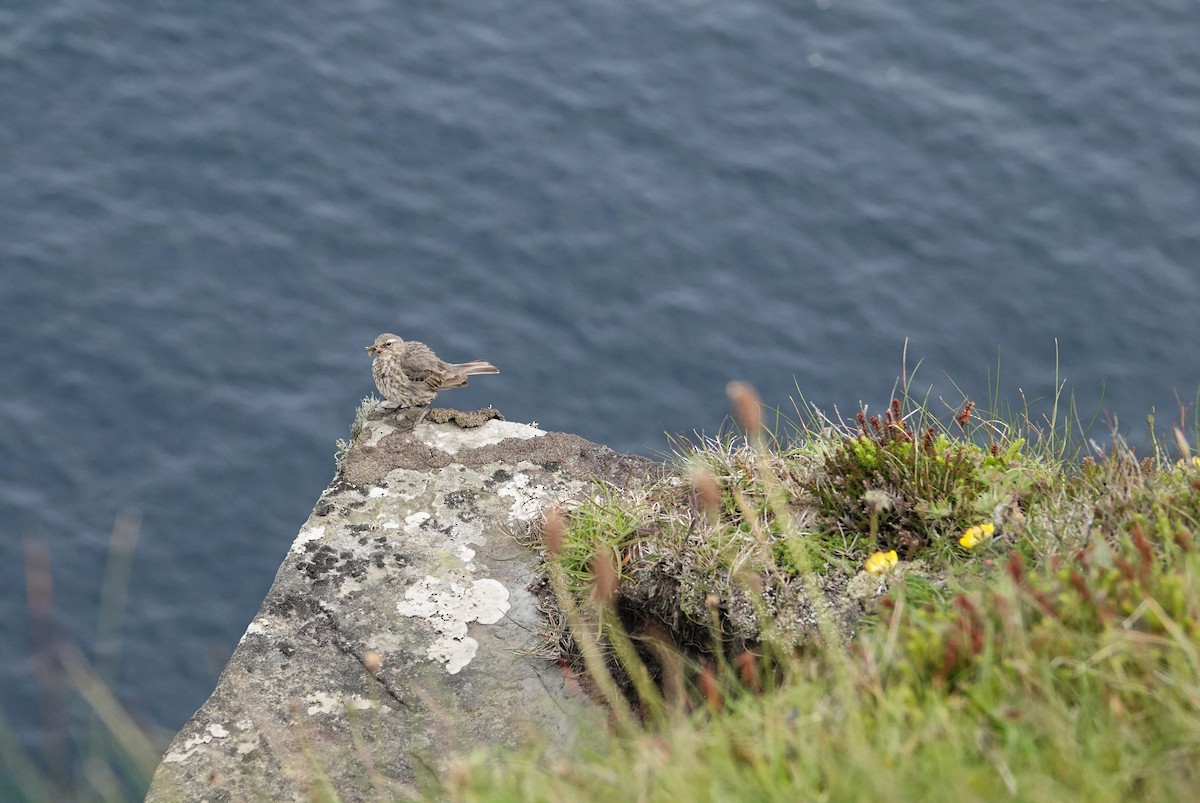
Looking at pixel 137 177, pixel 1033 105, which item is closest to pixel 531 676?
pixel 137 177

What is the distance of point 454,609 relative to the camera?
20.6 ft

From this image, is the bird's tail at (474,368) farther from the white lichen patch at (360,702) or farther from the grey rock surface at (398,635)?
the white lichen patch at (360,702)

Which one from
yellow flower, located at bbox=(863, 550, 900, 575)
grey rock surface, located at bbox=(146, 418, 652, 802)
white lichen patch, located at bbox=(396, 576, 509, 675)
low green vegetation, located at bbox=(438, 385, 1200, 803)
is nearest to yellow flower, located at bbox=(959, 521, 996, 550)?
low green vegetation, located at bbox=(438, 385, 1200, 803)

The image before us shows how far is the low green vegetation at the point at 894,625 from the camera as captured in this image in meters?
3.46

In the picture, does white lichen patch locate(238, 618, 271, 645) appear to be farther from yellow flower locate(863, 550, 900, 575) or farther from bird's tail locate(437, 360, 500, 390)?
yellow flower locate(863, 550, 900, 575)

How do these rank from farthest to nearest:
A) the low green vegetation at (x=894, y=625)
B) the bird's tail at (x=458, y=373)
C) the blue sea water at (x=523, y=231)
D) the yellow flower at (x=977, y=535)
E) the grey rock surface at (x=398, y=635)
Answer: the blue sea water at (x=523, y=231), the bird's tail at (x=458, y=373), the grey rock surface at (x=398, y=635), the yellow flower at (x=977, y=535), the low green vegetation at (x=894, y=625)

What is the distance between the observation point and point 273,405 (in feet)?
54.5

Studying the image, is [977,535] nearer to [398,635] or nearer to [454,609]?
[454,609]

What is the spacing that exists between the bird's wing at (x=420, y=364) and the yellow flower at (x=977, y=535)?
334cm

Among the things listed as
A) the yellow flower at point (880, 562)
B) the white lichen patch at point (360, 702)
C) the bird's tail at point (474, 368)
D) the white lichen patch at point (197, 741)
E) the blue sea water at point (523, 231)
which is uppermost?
the yellow flower at point (880, 562)

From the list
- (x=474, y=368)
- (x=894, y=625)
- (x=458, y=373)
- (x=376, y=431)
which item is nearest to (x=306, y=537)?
(x=376, y=431)

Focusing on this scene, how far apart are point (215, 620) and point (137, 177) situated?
6.79 meters

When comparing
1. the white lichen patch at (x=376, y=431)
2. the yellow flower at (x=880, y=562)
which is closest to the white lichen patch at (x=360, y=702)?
the white lichen patch at (x=376, y=431)

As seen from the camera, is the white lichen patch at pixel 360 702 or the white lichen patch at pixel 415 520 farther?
the white lichen patch at pixel 415 520
